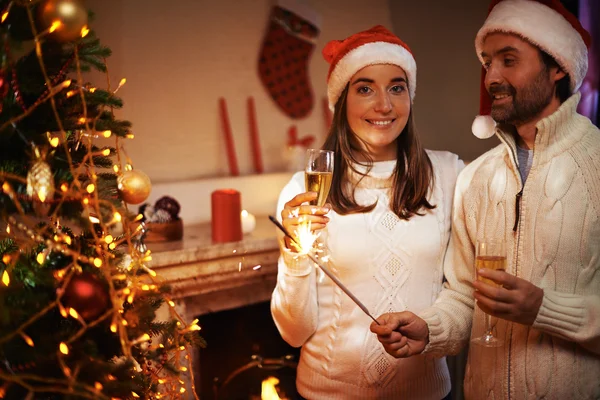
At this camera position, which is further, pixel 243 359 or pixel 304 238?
pixel 243 359

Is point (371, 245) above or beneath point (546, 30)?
beneath

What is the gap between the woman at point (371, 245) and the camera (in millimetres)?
1646

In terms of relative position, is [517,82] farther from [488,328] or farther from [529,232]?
[488,328]

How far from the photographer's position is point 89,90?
1.14 m

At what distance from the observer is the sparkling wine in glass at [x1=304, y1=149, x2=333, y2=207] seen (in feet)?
5.06

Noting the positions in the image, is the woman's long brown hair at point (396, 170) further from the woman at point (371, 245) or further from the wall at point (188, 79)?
the wall at point (188, 79)

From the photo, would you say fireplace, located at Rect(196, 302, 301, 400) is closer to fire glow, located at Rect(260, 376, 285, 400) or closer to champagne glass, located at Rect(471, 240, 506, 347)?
fire glow, located at Rect(260, 376, 285, 400)

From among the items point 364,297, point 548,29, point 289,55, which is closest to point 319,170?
point 364,297

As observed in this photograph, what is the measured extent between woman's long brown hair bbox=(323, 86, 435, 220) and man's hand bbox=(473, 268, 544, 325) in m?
0.38

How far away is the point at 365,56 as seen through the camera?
1.78 metres

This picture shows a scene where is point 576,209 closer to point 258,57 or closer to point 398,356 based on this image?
point 398,356

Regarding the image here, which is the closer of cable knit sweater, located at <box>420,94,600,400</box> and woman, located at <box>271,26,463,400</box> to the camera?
cable knit sweater, located at <box>420,94,600,400</box>

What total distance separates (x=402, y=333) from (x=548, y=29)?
0.92m

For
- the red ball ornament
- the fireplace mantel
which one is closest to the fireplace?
the fireplace mantel
